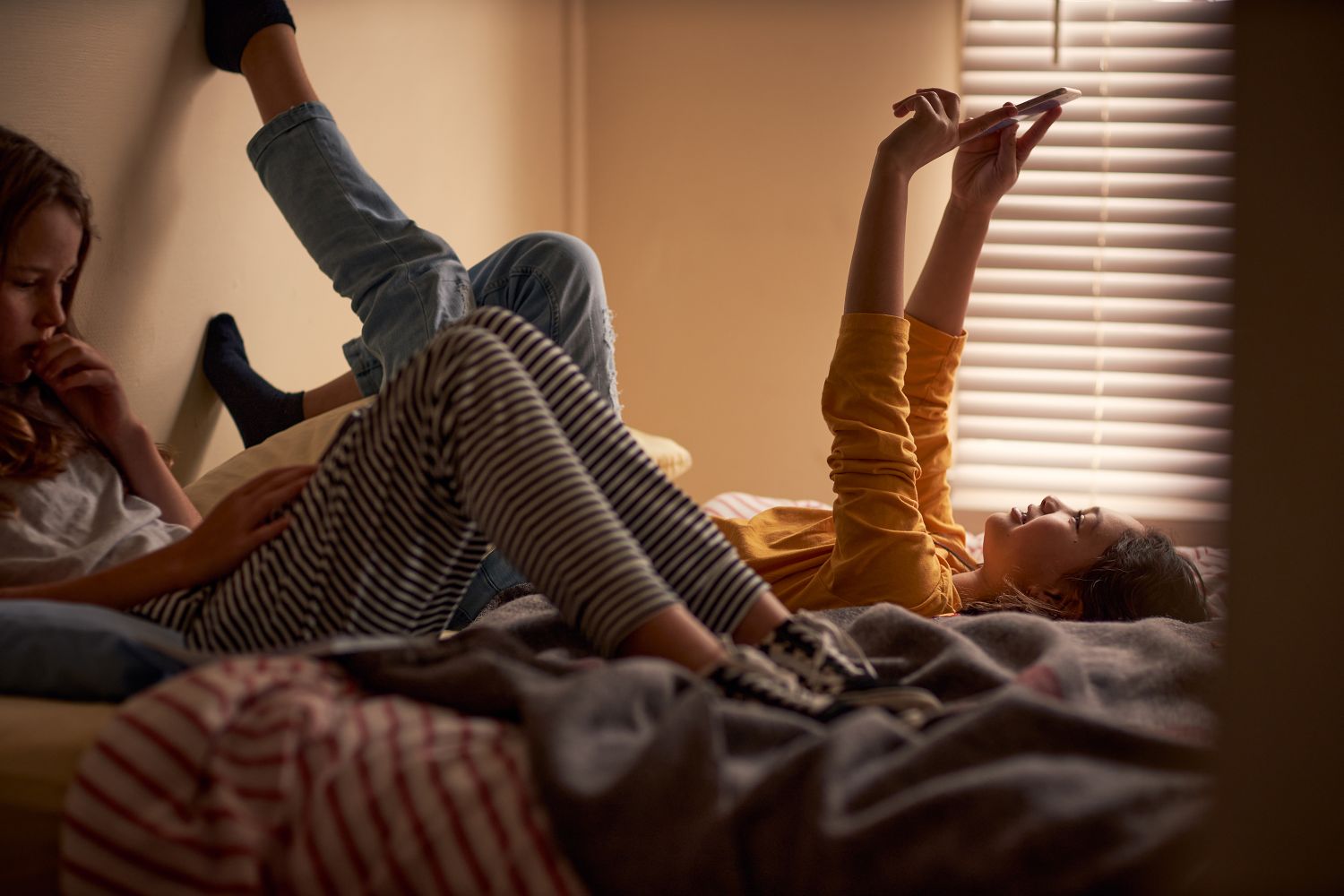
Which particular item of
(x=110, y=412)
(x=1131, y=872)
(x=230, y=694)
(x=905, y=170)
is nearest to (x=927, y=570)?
(x=905, y=170)

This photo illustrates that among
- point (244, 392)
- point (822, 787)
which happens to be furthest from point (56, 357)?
point (822, 787)

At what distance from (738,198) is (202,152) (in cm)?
135

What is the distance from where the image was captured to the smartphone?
4.27 feet

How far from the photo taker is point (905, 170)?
4.13 ft

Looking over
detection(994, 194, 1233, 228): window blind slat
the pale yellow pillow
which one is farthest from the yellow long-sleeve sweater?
detection(994, 194, 1233, 228): window blind slat

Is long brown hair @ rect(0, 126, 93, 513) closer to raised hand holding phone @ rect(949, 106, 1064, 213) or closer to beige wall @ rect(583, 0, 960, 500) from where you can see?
raised hand holding phone @ rect(949, 106, 1064, 213)

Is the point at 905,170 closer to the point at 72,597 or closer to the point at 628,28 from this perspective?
the point at 72,597

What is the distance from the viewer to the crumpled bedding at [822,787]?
569mm

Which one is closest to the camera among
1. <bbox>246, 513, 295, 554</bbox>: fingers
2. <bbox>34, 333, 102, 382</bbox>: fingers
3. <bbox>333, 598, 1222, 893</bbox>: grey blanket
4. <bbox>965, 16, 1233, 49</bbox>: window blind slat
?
<bbox>333, 598, 1222, 893</bbox>: grey blanket

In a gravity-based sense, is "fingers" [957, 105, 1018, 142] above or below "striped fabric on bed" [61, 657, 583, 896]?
above

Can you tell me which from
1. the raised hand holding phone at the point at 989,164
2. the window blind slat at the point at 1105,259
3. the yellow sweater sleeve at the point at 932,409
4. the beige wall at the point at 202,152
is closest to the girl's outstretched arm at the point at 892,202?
the raised hand holding phone at the point at 989,164

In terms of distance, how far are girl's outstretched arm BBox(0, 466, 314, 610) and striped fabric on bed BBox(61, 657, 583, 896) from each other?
0.23 m

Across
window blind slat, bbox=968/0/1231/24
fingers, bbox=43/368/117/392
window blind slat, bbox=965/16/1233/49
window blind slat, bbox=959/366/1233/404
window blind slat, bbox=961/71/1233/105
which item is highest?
window blind slat, bbox=968/0/1231/24

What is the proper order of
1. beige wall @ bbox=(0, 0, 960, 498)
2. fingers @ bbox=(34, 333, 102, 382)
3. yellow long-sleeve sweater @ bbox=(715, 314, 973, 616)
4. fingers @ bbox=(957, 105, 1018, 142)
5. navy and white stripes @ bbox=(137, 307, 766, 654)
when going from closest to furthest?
1. navy and white stripes @ bbox=(137, 307, 766, 654)
2. fingers @ bbox=(34, 333, 102, 382)
3. yellow long-sleeve sweater @ bbox=(715, 314, 973, 616)
4. fingers @ bbox=(957, 105, 1018, 142)
5. beige wall @ bbox=(0, 0, 960, 498)
